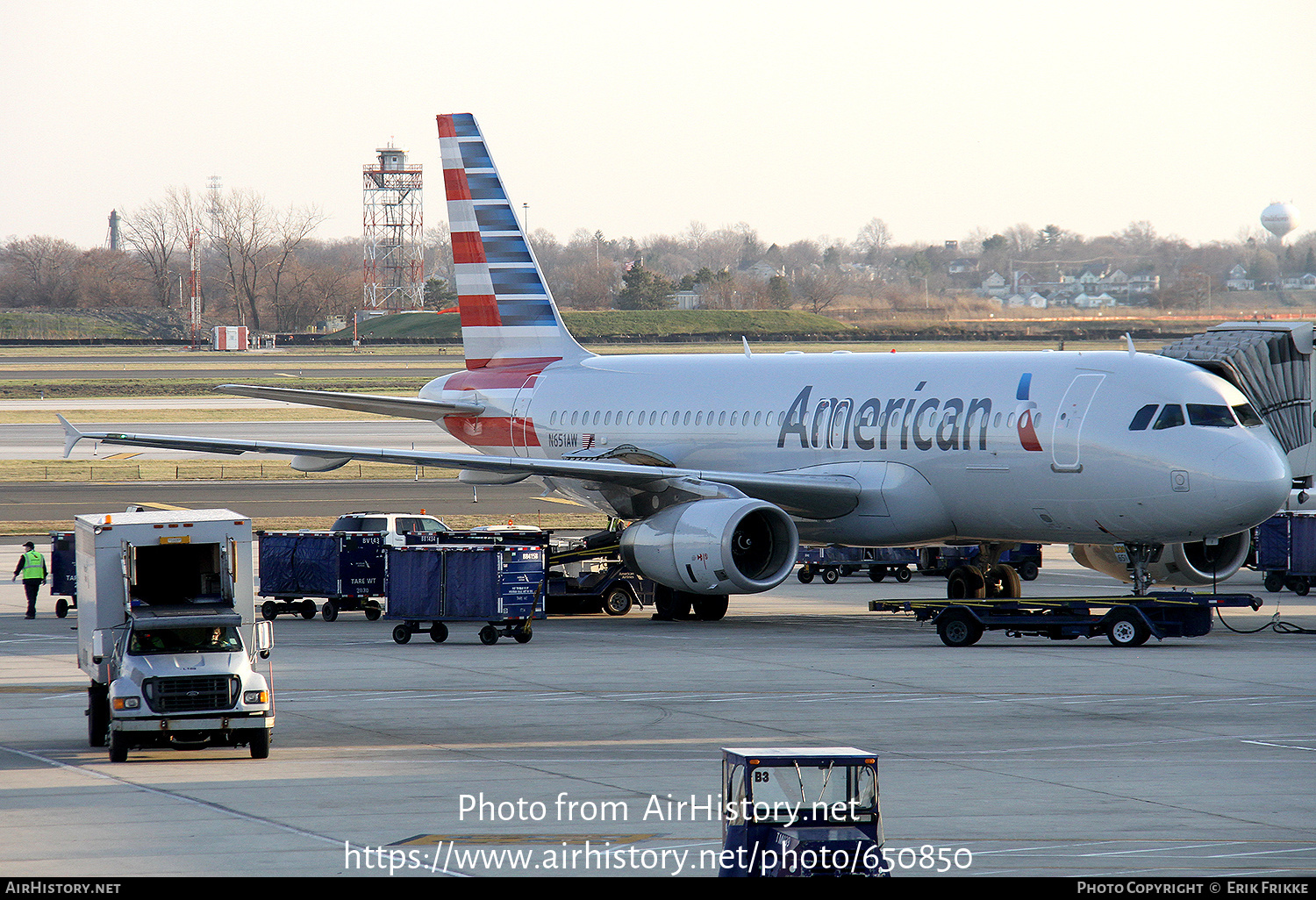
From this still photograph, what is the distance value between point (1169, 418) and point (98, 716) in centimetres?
1866

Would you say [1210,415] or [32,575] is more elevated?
[1210,415]

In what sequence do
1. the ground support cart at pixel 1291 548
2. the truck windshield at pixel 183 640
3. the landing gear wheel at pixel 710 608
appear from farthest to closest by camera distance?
1. the ground support cart at pixel 1291 548
2. the landing gear wheel at pixel 710 608
3. the truck windshield at pixel 183 640

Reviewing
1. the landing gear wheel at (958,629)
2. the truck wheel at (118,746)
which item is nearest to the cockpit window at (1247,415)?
the landing gear wheel at (958,629)

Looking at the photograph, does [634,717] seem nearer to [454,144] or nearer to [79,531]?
[79,531]

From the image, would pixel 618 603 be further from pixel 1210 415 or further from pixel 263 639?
pixel 263 639

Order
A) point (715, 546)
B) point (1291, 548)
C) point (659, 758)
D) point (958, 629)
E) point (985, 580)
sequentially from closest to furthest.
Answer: point (659, 758) < point (958, 629) < point (715, 546) < point (985, 580) < point (1291, 548)

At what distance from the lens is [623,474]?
31.8 metres

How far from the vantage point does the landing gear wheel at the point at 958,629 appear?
28250 millimetres

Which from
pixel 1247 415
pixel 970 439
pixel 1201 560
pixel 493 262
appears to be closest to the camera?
pixel 1247 415

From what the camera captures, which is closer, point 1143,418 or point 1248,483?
point 1248,483

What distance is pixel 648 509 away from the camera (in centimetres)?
3359

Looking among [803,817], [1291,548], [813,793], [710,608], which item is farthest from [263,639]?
[1291,548]

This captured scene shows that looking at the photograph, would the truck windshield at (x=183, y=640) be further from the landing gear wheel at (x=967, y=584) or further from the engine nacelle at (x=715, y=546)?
the landing gear wheel at (x=967, y=584)

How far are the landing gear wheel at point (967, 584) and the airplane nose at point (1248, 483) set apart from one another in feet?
19.8
